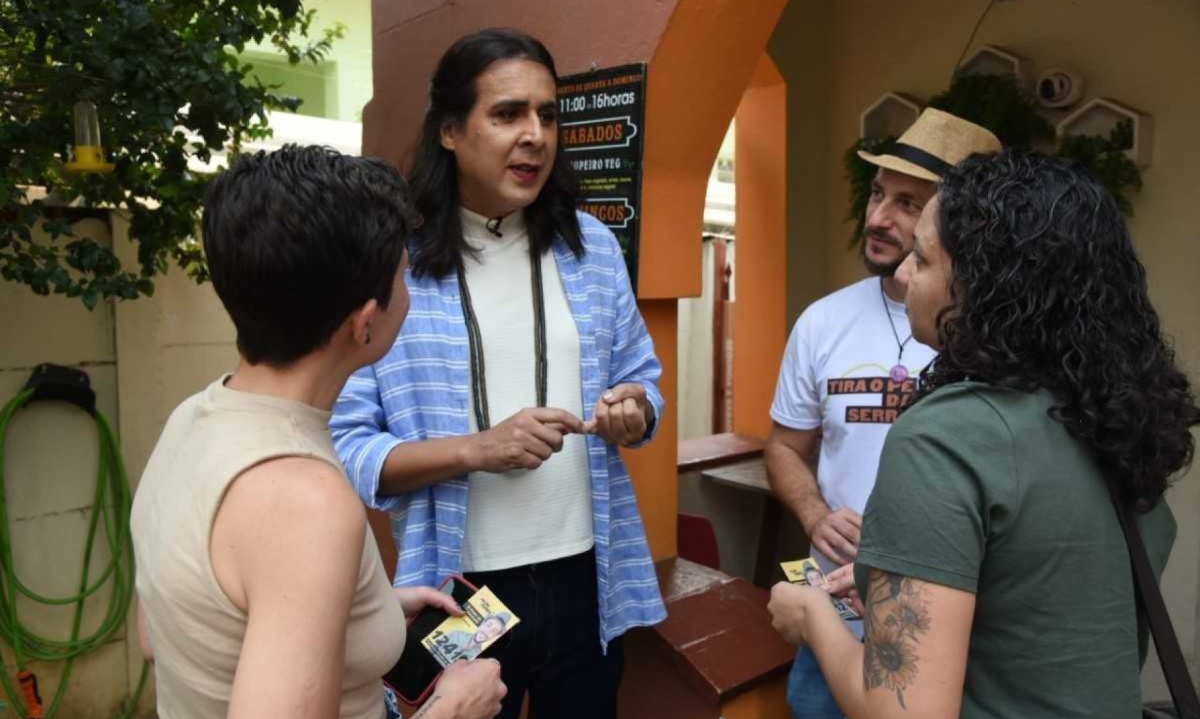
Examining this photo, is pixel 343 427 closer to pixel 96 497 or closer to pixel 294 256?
pixel 294 256

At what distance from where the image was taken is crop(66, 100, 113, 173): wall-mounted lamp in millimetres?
2705

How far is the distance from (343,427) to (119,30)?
1633 millimetres

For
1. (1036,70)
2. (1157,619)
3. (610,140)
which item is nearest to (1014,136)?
(1036,70)

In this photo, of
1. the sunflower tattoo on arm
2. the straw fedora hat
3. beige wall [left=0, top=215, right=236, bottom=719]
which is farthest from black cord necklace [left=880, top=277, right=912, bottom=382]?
beige wall [left=0, top=215, right=236, bottom=719]

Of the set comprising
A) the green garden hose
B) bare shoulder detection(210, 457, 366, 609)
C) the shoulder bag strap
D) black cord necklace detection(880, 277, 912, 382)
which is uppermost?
black cord necklace detection(880, 277, 912, 382)

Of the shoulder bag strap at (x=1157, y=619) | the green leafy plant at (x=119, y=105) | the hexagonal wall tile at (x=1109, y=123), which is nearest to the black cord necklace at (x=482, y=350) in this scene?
the shoulder bag strap at (x=1157, y=619)

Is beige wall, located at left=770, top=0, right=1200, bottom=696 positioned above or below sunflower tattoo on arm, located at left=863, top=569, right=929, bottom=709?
above

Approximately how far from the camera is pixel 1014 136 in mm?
3812

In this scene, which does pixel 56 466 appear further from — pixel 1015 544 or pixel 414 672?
pixel 1015 544

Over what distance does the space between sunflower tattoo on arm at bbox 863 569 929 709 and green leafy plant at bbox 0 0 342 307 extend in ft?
8.21

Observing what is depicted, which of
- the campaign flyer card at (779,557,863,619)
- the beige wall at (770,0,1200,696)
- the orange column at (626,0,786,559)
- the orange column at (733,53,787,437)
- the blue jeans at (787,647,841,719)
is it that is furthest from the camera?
the orange column at (733,53,787,437)

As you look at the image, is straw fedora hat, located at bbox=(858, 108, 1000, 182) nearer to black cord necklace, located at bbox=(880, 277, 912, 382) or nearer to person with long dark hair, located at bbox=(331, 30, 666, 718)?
black cord necklace, located at bbox=(880, 277, 912, 382)

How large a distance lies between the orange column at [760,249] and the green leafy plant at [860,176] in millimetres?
446

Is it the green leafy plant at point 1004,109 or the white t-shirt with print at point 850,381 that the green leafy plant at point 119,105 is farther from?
A: the green leafy plant at point 1004,109
